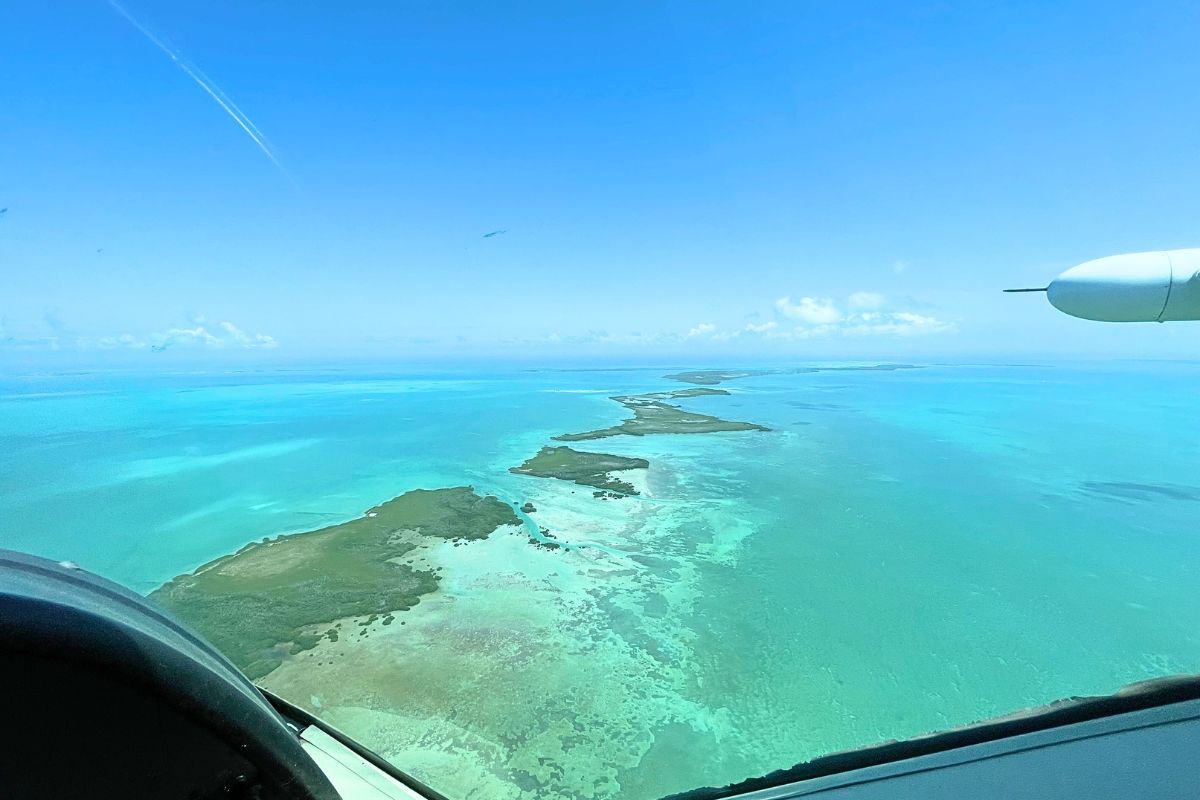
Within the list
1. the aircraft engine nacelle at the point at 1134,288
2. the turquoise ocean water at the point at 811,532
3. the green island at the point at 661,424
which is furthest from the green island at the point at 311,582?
the green island at the point at 661,424

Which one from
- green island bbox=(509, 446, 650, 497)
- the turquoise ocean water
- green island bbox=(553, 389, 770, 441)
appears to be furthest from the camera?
green island bbox=(553, 389, 770, 441)

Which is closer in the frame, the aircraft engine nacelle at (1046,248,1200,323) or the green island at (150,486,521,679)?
the aircraft engine nacelle at (1046,248,1200,323)

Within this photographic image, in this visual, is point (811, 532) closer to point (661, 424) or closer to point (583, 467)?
point (583, 467)

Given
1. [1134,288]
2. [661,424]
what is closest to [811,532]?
A: [1134,288]

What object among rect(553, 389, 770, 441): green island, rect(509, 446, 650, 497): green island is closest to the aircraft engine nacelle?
rect(509, 446, 650, 497): green island

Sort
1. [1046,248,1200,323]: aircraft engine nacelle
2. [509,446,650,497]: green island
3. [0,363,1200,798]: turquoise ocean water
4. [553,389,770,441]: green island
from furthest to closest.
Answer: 1. [553,389,770,441]: green island
2. [509,446,650,497]: green island
3. [0,363,1200,798]: turquoise ocean water
4. [1046,248,1200,323]: aircraft engine nacelle

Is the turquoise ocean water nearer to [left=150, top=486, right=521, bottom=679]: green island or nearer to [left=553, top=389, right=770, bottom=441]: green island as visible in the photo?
[left=150, top=486, right=521, bottom=679]: green island

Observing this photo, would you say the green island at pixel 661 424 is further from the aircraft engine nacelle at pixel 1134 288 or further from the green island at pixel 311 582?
the aircraft engine nacelle at pixel 1134 288
